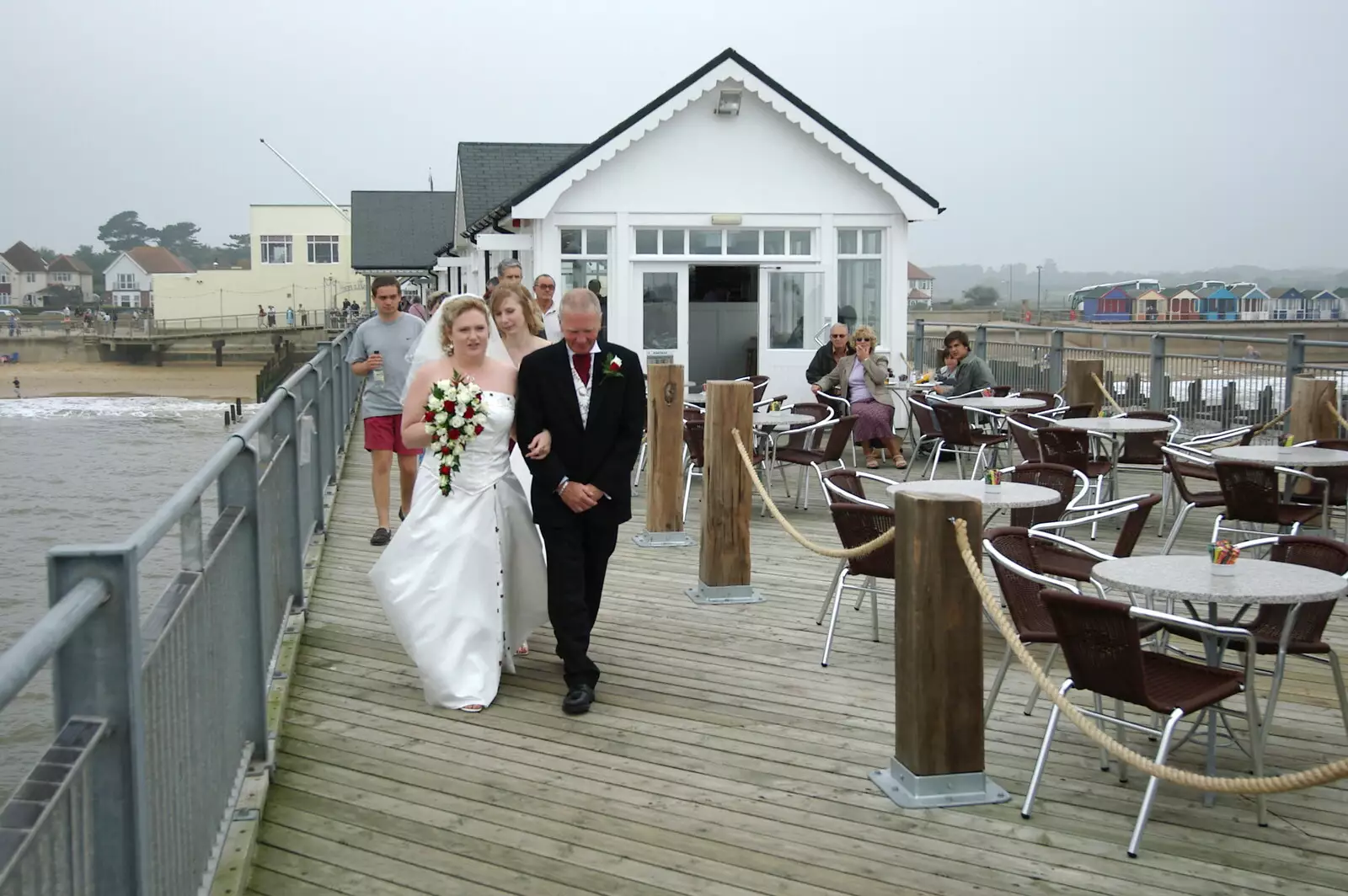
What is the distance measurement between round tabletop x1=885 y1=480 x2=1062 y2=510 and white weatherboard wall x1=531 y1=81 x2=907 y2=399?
34.4 feet

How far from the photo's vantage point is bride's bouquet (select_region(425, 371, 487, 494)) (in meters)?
6.10

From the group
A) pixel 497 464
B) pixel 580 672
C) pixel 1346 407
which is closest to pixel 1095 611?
pixel 580 672

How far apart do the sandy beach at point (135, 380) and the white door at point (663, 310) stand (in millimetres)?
52277

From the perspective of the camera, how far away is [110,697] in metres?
2.69

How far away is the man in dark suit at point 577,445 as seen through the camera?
6.07 metres

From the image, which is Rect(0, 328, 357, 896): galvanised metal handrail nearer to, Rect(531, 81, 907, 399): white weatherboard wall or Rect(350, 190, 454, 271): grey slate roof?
Rect(531, 81, 907, 399): white weatherboard wall

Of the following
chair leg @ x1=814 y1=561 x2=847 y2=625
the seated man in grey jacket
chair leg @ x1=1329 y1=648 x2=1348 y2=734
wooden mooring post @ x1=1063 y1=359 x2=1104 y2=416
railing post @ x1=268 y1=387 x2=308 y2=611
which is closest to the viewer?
chair leg @ x1=1329 y1=648 x2=1348 y2=734

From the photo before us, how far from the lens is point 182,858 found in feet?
11.5

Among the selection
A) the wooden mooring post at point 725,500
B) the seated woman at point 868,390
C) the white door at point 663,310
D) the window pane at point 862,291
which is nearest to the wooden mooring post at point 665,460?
the wooden mooring post at point 725,500

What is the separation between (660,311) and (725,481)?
10163 mm

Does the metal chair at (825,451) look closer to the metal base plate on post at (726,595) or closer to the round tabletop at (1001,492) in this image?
the metal base plate on post at (726,595)

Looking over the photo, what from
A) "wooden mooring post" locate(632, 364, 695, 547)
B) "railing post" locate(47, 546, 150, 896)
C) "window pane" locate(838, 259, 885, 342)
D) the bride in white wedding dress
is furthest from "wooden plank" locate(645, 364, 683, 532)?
"window pane" locate(838, 259, 885, 342)

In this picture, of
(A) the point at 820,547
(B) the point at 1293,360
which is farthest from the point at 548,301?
(B) the point at 1293,360

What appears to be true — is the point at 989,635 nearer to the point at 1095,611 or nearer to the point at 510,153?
the point at 1095,611
